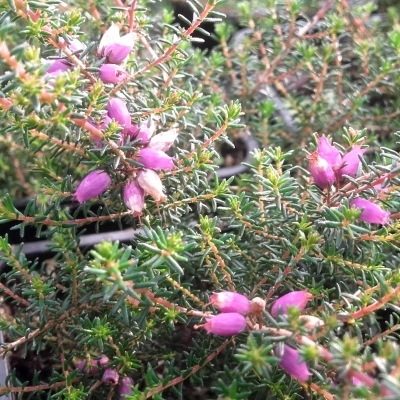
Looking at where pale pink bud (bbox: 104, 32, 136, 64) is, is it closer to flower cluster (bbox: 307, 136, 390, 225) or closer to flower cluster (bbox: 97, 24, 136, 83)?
flower cluster (bbox: 97, 24, 136, 83)

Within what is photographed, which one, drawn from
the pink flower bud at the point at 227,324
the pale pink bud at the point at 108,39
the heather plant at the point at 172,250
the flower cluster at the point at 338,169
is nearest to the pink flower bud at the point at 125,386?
the heather plant at the point at 172,250

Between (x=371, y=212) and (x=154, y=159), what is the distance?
0.44m

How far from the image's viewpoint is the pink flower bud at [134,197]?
1026 millimetres

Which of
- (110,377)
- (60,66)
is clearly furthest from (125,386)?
(60,66)

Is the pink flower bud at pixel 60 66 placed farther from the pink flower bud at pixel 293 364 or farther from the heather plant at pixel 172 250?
the pink flower bud at pixel 293 364

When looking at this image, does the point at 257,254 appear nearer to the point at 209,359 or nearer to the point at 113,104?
the point at 209,359

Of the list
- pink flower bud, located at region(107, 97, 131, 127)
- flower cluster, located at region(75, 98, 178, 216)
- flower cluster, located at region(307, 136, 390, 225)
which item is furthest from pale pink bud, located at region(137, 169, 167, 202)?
flower cluster, located at region(307, 136, 390, 225)

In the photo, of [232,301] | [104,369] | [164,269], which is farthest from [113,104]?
[104,369]

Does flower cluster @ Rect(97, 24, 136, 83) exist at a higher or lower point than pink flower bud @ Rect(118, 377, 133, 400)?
higher

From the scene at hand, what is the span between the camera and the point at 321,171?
104cm

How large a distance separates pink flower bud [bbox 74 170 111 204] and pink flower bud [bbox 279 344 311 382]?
471 millimetres

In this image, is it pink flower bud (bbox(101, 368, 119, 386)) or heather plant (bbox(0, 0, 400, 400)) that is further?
pink flower bud (bbox(101, 368, 119, 386))

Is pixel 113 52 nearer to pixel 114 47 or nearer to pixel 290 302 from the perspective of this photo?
pixel 114 47

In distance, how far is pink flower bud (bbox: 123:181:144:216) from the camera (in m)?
1.03
